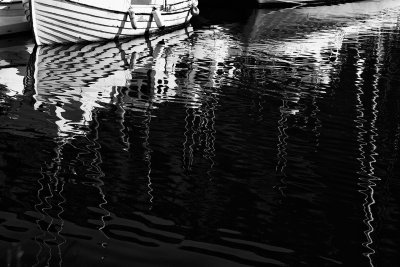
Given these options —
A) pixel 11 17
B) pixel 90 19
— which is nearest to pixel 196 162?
pixel 90 19

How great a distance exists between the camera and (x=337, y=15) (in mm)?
55656

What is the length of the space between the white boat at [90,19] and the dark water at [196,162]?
2.60m

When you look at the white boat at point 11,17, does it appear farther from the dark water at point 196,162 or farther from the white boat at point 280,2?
the white boat at point 280,2

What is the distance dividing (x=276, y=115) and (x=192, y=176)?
20.8 feet

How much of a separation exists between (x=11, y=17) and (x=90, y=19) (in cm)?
438

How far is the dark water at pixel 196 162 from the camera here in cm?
1031

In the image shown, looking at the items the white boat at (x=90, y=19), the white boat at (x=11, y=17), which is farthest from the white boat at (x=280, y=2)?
the white boat at (x=11, y=17)

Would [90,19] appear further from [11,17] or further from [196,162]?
[196,162]

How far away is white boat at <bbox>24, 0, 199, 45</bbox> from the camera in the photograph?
31.6m

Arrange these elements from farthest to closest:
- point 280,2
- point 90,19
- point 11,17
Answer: point 280,2 < point 11,17 < point 90,19

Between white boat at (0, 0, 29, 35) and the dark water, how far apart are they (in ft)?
15.6

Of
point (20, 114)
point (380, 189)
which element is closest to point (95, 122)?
point (20, 114)

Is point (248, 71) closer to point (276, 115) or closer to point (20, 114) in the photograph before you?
point (276, 115)

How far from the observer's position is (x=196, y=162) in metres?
14.7
